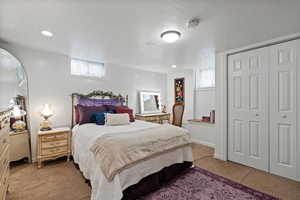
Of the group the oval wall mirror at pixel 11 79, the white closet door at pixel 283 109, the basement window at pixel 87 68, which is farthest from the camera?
the basement window at pixel 87 68

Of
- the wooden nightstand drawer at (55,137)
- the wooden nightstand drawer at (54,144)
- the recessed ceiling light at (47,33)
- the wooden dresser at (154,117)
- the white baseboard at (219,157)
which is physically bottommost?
the white baseboard at (219,157)

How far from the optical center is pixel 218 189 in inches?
78.9

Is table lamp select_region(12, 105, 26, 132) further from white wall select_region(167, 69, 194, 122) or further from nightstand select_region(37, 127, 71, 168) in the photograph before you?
white wall select_region(167, 69, 194, 122)

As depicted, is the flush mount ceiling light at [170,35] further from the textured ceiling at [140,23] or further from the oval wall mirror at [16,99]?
the oval wall mirror at [16,99]

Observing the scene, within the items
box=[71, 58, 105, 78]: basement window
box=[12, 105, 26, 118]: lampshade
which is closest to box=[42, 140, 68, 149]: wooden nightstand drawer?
box=[12, 105, 26, 118]: lampshade

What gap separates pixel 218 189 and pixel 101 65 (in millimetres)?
3768

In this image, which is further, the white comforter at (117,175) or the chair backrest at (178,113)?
the chair backrest at (178,113)

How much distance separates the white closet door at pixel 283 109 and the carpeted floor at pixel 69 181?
0.27 meters

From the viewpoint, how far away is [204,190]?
199 centimetres

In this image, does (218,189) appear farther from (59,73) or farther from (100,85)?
(59,73)

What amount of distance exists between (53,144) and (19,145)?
2.00ft

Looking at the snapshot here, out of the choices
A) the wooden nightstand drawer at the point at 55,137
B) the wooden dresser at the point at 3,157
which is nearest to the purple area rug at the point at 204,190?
the wooden dresser at the point at 3,157

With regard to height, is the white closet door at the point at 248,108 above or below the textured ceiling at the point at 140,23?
below

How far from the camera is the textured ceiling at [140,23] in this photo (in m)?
1.56
